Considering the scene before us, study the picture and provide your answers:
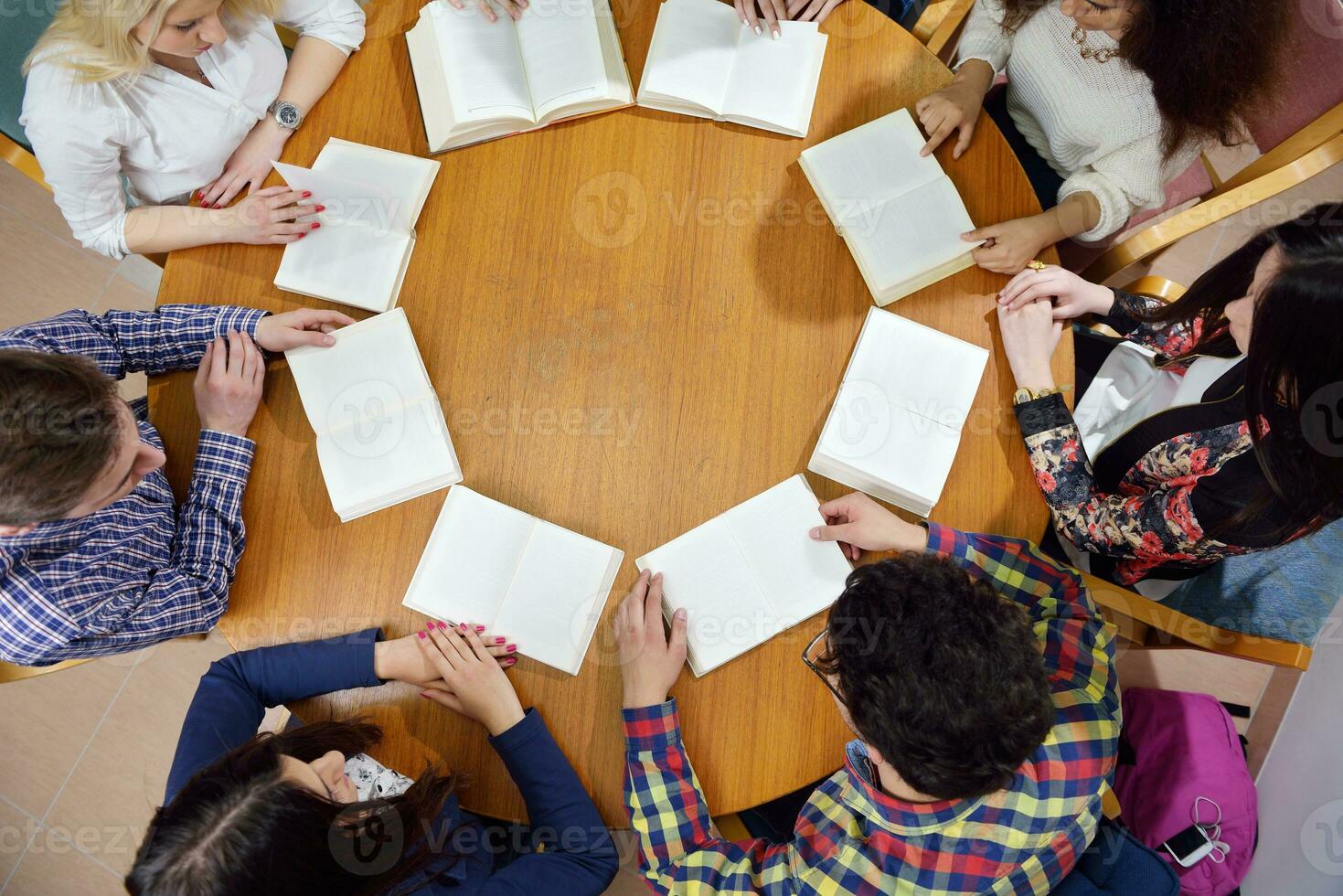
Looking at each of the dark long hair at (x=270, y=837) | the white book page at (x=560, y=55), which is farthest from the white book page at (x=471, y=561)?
the white book page at (x=560, y=55)

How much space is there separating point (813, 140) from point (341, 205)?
2.72 ft

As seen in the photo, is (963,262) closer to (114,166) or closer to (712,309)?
(712,309)

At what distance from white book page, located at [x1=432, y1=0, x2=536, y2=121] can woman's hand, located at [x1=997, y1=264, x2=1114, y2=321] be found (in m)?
0.87

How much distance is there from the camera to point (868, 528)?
4.11 feet

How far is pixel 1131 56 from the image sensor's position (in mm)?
1391

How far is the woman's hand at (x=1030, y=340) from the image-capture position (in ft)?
4.32

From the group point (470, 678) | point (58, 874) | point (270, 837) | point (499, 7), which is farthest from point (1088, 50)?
point (58, 874)

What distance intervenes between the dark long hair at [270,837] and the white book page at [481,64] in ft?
3.45

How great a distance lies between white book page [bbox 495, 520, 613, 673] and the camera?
1.26 m

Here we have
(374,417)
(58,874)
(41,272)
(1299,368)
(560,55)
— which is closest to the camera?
(1299,368)

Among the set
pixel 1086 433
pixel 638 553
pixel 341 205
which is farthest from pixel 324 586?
pixel 1086 433

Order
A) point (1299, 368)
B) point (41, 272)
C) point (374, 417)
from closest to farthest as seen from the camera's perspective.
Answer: point (1299, 368)
point (374, 417)
point (41, 272)

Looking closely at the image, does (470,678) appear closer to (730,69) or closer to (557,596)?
(557,596)

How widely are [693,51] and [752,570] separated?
2.99ft
